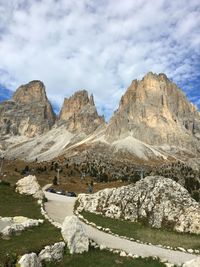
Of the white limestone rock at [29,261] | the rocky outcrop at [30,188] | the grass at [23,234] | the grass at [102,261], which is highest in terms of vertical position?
the rocky outcrop at [30,188]

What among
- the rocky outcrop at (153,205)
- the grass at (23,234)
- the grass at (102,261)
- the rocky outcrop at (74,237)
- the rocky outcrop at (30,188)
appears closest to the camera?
the grass at (102,261)

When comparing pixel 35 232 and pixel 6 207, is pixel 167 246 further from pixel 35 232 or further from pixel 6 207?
pixel 6 207

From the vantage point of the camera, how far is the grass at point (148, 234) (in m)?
34.5

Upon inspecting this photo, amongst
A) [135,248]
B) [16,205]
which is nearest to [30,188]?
[16,205]

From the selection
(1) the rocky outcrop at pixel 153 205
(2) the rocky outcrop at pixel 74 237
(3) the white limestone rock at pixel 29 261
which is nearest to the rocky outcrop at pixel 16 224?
(2) the rocky outcrop at pixel 74 237

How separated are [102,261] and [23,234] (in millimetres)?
9362

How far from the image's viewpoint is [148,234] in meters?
37.9

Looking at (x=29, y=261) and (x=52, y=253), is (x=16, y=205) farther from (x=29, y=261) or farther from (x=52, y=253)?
(x=29, y=261)

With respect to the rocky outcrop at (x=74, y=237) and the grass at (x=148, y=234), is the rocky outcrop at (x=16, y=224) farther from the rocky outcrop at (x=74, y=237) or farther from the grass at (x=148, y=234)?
the grass at (x=148, y=234)

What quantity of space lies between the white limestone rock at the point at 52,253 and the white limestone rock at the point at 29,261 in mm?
1511

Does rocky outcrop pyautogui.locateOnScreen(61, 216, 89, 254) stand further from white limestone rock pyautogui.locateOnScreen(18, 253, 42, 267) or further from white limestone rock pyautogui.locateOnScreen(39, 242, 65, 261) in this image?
white limestone rock pyautogui.locateOnScreen(18, 253, 42, 267)

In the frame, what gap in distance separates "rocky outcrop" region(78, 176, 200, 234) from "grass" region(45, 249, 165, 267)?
14153 mm

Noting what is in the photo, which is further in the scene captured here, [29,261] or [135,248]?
[135,248]

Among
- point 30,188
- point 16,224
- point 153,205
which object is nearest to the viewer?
point 16,224
